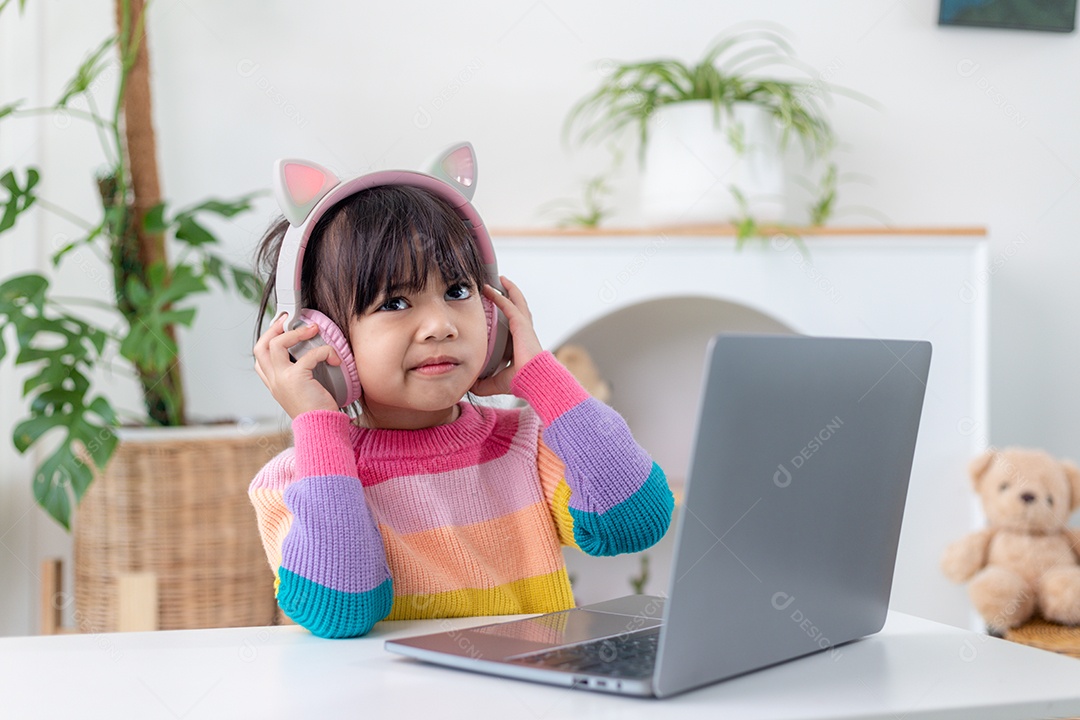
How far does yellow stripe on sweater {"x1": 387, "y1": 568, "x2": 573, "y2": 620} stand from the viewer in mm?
926

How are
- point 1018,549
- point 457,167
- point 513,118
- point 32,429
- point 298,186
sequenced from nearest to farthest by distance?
1. point 298,186
2. point 457,167
3. point 32,429
4. point 1018,549
5. point 513,118

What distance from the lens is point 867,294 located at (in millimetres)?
2012

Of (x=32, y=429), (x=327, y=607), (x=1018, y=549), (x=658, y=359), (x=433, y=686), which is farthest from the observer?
(x=658, y=359)

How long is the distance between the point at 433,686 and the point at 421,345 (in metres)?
0.36

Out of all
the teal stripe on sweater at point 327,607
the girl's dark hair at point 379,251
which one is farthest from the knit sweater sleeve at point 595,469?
the teal stripe on sweater at point 327,607

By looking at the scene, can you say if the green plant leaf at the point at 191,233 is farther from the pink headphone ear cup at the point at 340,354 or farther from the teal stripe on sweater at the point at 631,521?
the teal stripe on sweater at the point at 631,521

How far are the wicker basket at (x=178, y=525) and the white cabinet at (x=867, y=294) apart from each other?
64 centimetres

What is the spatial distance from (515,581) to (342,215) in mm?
381

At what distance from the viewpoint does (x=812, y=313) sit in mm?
2002

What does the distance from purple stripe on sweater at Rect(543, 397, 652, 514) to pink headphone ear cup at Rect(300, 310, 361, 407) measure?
0.62 feet

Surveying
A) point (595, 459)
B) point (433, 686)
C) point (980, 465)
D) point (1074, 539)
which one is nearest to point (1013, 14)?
point (980, 465)

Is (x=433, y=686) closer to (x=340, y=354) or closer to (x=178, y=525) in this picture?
(x=340, y=354)

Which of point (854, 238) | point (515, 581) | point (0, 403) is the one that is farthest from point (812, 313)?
point (0, 403)

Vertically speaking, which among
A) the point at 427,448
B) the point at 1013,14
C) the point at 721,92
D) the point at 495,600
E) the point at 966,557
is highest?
the point at 1013,14
